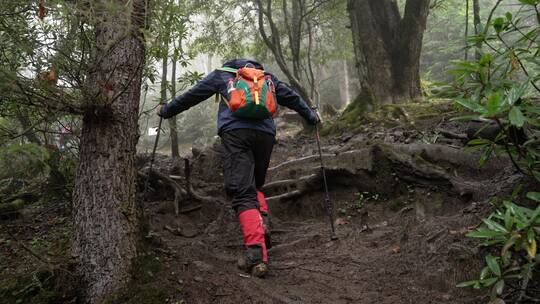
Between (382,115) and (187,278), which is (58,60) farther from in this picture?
(382,115)

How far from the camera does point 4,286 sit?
3.13 meters

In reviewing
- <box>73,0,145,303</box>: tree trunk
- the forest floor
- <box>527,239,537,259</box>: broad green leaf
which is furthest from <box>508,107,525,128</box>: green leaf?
<box>73,0,145,303</box>: tree trunk

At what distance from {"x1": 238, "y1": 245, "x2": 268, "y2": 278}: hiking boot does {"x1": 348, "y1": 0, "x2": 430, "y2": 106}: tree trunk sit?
6.84 meters

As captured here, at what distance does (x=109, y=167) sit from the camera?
3.37 metres

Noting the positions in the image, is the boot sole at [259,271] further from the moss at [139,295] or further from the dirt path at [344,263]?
the moss at [139,295]

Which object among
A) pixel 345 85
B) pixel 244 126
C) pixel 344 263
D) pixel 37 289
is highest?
pixel 345 85

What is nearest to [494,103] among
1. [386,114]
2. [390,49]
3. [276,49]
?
[386,114]

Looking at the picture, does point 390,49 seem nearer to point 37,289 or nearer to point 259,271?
point 259,271

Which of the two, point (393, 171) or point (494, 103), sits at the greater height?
point (494, 103)

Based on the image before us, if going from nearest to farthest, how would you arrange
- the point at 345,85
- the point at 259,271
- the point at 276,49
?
the point at 259,271 < the point at 276,49 < the point at 345,85

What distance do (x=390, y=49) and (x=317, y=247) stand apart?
270 inches

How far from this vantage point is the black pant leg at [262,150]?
454 centimetres

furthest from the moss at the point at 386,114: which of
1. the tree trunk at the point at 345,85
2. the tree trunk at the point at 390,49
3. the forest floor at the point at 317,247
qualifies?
the tree trunk at the point at 345,85

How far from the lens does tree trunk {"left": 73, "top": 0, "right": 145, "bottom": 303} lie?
3.10 metres
